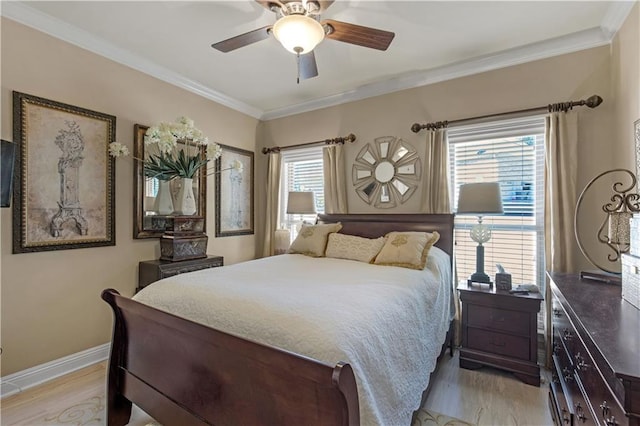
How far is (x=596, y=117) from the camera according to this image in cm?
252

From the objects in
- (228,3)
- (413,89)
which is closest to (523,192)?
(413,89)

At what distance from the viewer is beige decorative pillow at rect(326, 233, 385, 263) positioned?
112 inches

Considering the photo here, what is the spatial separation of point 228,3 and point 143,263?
96.0 inches

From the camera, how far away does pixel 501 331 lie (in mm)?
2420

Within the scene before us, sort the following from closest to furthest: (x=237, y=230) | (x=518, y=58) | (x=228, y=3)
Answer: (x=228, y=3) < (x=518, y=58) < (x=237, y=230)

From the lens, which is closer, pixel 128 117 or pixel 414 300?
pixel 414 300

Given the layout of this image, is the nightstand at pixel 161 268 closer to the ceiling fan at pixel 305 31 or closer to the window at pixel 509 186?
the ceiling fan at pixel 305 31

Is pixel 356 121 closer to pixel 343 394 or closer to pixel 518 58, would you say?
pixel 518 58

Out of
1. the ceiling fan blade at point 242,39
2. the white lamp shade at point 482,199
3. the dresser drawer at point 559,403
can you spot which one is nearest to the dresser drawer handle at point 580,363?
the dresser drawer at point 559,403

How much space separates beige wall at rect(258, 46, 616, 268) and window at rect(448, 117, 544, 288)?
0.72 ft

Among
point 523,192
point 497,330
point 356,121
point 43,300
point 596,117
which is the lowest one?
point 497,330

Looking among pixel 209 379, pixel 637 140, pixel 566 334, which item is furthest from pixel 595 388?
pixel 637 140

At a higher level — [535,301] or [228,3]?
[228,3]

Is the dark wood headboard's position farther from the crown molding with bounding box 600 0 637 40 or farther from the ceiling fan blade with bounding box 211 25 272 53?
the ceiling fan blade with bounding box 211 25 272 53
